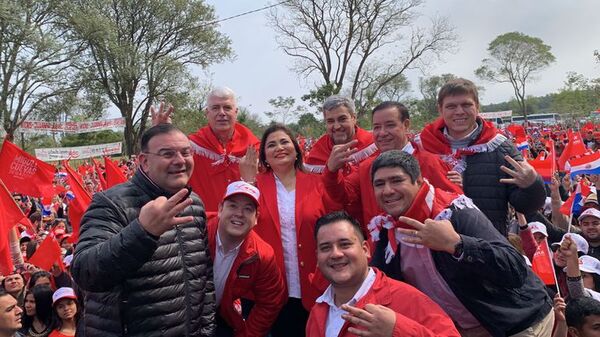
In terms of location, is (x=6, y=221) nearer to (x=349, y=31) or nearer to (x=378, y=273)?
(x=378, y=273)

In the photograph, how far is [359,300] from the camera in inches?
88.2

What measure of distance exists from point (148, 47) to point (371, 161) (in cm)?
2814

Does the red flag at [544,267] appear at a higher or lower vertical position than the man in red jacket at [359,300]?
lower

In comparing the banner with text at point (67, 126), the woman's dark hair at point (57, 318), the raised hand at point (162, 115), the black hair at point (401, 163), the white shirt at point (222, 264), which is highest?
the banner with text at point (67, 126)

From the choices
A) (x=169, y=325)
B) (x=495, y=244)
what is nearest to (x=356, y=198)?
(x=495, y=244)

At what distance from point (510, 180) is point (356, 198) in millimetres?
1025

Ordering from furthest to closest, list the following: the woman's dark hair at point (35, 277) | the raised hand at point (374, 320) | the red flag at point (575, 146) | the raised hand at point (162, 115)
Answer: the red flag at point (575, 146)
the woman's dark hair at point (35, 277)
the raised hand at point (162, 115)
the raised hand at point (374, 320)

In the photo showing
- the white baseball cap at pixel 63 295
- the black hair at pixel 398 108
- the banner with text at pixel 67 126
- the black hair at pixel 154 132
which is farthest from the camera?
the banner with text at pixel 67 126

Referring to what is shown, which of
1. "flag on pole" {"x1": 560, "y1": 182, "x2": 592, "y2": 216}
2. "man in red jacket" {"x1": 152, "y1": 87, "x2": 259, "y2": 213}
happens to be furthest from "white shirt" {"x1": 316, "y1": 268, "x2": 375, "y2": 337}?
"flag on pole" {"x1": 560, "y1": 182, "x2": 592, "y2": 216}

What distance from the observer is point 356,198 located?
348 centimetres

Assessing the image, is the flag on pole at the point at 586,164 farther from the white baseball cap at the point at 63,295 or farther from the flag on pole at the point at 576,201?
the white baseball cap at the point at 63,295

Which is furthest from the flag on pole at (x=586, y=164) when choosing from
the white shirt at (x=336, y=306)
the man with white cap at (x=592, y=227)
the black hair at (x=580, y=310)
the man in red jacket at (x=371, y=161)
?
the white shirt at (x=336, y=306)

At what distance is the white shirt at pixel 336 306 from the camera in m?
2.28

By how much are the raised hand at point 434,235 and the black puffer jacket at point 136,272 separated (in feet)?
3.69
